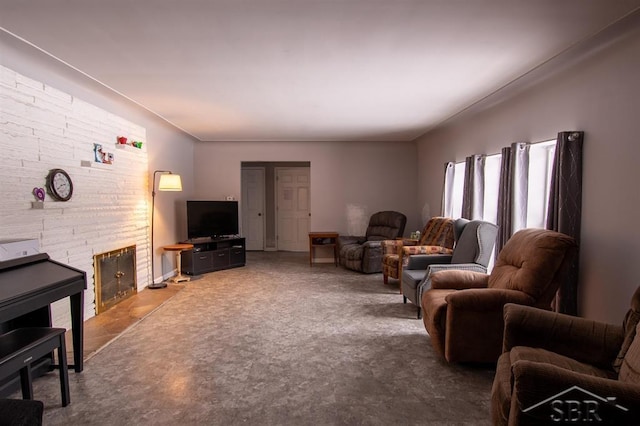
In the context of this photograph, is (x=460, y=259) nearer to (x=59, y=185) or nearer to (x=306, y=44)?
(x=306, y=44)

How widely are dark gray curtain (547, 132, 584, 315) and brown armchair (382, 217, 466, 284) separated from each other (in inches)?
58.4

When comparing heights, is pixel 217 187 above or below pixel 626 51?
below

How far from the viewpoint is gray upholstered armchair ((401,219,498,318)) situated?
3.49 m

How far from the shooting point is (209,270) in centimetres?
594

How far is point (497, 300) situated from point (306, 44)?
7.48 ft

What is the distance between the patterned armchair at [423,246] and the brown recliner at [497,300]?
159cm

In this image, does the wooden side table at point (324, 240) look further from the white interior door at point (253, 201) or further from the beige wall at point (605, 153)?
the beige wall at point (605, 153)

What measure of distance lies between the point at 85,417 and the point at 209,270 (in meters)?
3.94

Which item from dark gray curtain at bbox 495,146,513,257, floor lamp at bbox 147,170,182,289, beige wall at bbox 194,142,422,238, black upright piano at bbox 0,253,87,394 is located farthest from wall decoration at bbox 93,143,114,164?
dark gray curtain at bbox 495,146,513,257

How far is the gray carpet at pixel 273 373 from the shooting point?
2.08m

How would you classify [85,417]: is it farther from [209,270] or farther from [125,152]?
[209,270]

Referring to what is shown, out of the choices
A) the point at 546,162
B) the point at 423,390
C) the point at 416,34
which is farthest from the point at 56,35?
the point at 546,162

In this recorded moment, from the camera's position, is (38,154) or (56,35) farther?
(38,154)

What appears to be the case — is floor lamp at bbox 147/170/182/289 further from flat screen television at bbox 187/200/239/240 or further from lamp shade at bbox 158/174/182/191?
flat screen television at bbox 187/200/239/240
